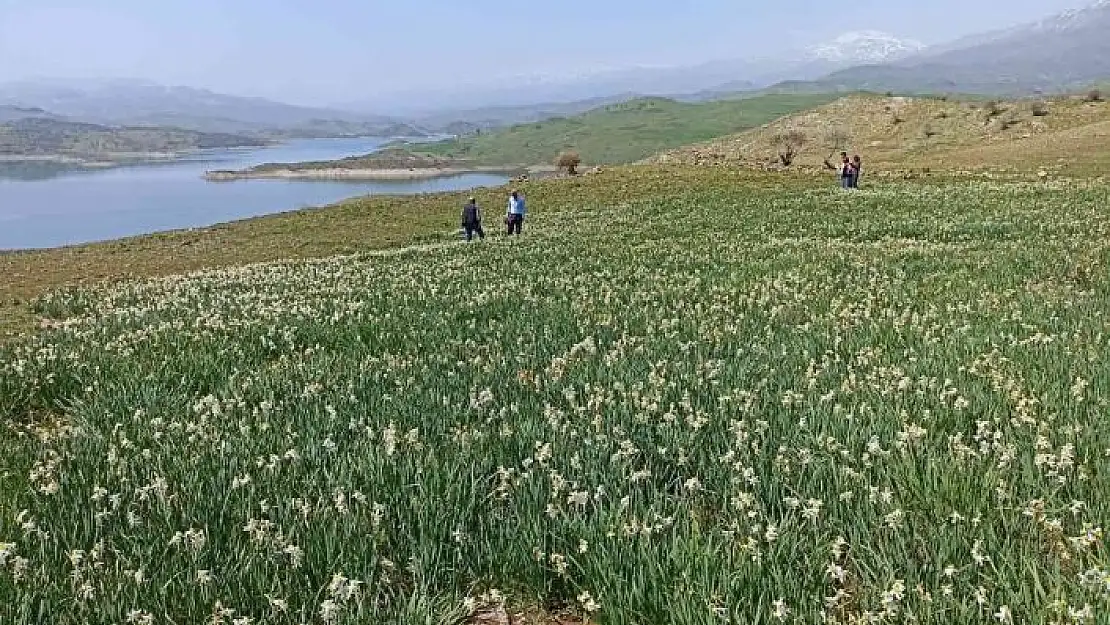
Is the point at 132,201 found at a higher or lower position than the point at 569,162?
lower

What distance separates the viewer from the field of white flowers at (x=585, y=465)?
167 inches

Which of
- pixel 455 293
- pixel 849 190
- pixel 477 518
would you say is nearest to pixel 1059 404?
pixel 477 518

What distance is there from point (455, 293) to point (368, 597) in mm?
11774

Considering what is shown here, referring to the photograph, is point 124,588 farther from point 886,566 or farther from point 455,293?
point 455,293

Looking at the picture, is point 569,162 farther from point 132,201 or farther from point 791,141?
point 132,201

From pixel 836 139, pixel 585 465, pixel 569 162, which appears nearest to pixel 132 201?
pixel 569 162

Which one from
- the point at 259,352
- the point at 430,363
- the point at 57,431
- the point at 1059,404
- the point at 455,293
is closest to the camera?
the point at 1059,404

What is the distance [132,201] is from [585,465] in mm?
116720

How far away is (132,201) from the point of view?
356ft

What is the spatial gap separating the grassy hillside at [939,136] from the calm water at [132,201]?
3187 cm

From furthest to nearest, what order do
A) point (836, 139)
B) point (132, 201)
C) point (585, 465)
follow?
point (132, 201)
point (836, 139)
point (585, 465)

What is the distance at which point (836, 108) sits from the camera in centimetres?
9344

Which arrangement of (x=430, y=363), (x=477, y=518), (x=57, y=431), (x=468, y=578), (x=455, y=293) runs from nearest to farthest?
(x=468, y=578) < (x=477, y=518) < (x=57, y=431) < (x=430, y=363) < (x=455, y=293)

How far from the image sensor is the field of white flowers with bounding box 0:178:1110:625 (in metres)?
4.23
